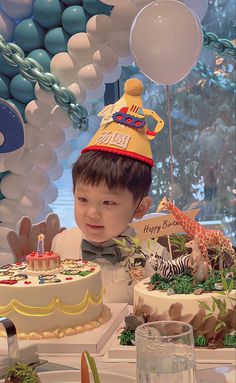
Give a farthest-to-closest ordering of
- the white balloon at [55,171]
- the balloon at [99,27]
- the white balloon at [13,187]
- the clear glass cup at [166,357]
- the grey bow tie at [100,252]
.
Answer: the white balloon at [55,171], the white balloon at [13,187], the balloon at [99,27], the grey bow tie at [100,252], the clear glass cup at [166,357]

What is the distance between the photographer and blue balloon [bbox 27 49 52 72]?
348 cm

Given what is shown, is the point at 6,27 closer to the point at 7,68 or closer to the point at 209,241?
the point at 7,68

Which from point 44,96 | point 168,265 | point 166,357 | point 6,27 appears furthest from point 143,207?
point 6,27

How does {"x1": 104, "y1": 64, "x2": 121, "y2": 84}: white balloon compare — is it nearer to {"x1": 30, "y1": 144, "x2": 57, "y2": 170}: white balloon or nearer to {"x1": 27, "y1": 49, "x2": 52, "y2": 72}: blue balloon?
{"x1": 27, "y1": 49, "x2": 52, "y2": 72}: blue balloon

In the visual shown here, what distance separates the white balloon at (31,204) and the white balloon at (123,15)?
1.12m

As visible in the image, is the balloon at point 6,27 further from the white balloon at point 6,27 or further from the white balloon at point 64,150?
the white balloon at point 64,150

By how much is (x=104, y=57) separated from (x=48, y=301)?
2.18 meters

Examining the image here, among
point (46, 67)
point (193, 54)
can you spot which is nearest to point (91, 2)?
point (46, 67)

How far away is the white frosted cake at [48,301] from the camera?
5.16 ft

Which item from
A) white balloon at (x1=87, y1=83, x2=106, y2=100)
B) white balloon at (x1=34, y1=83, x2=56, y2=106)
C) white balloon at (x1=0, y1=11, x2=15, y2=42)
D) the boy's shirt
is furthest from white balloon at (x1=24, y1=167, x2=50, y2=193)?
the boy's shirt

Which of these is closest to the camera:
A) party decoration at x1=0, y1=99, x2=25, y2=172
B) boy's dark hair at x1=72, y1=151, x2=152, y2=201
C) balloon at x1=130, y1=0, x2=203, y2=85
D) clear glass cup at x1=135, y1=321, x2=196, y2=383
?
clear glass cup at x1=135, y1=321, x2=196, y2=383

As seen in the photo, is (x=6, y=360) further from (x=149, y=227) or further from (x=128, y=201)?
(x=128, y=201)

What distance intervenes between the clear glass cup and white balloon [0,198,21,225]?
9.09 feet

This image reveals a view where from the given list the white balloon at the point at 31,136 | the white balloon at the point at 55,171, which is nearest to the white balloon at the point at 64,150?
the white balloon at the point at 55,171
